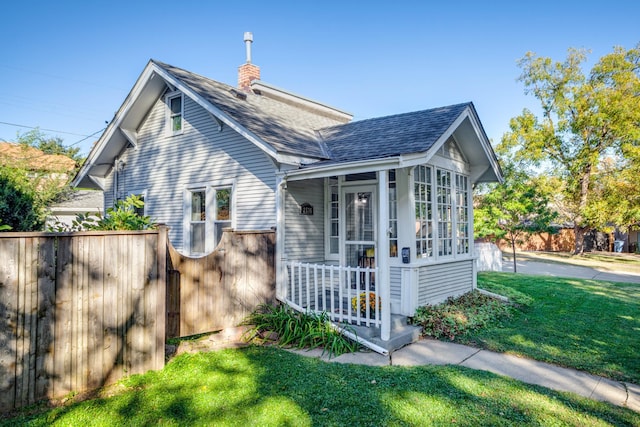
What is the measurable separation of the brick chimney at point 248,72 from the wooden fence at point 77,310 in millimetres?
7707

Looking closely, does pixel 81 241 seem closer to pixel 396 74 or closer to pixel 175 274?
pixel 175 274

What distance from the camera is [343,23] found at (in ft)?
42.2

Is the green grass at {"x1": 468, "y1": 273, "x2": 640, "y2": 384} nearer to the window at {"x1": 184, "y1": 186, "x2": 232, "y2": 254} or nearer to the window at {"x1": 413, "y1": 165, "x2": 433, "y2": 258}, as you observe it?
the window at {"x1": 413, "y1": 165, "x2": 433, "y2": 258}

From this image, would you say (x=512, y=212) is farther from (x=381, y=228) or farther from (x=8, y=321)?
(x=8, y=321)

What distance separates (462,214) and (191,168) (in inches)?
247

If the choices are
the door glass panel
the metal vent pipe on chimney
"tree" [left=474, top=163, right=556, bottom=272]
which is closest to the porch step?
the door glass panel

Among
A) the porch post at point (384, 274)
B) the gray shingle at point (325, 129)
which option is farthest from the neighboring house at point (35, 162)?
the porch post at point (384, 274)

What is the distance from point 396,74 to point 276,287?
12769mm

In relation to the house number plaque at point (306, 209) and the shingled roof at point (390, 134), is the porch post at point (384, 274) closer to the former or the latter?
the shingled roof at point (390, 134)

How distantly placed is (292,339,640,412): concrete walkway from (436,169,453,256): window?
7.56 ft

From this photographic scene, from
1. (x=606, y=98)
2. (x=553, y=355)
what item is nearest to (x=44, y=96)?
(x=553, y=355)

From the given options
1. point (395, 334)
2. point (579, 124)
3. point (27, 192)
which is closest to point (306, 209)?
point (395, 334)

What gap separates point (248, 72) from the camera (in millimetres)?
11109

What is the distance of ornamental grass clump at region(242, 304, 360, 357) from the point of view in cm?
545
